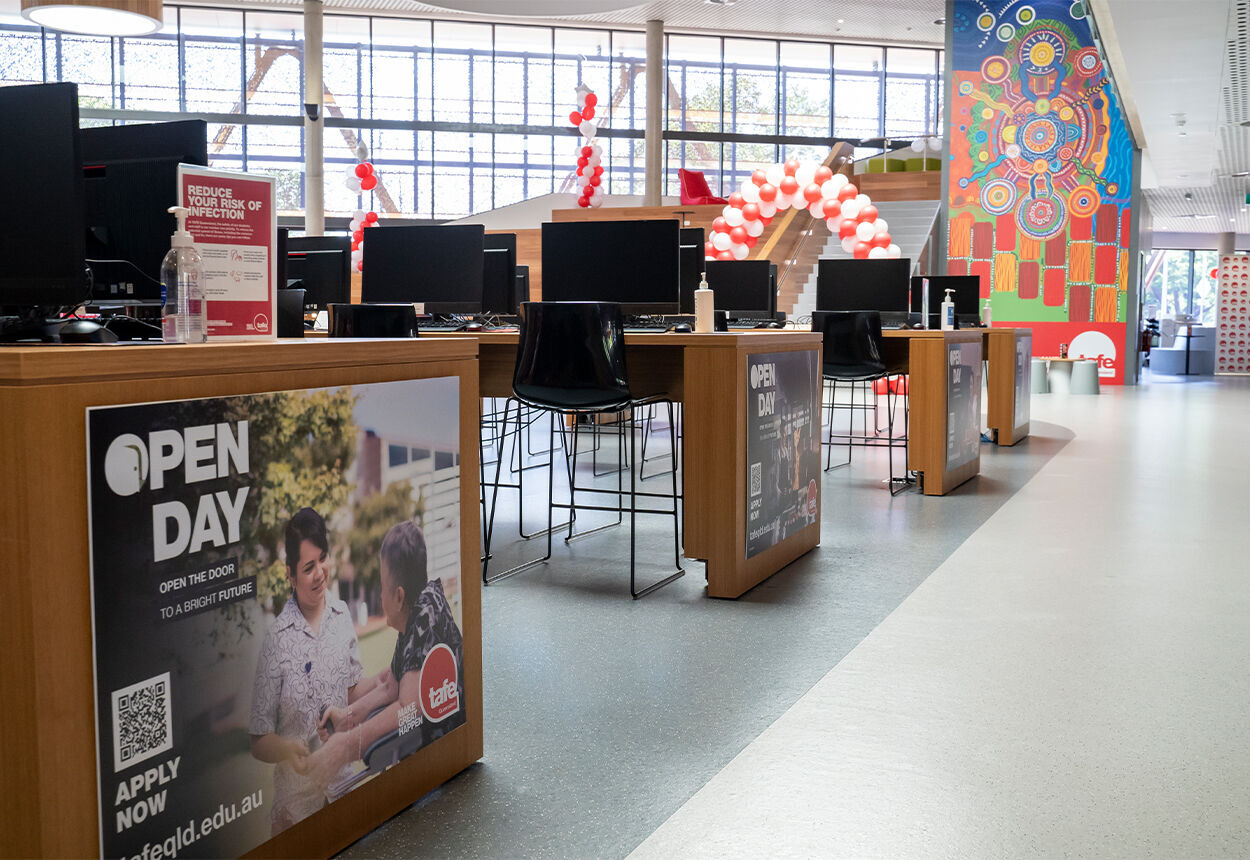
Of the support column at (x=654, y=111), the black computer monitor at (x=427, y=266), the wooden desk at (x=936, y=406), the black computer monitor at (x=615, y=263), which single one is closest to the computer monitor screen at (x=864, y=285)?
the wooden desk at (x=936, y=406)

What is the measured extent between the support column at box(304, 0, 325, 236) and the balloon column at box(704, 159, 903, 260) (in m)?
6.79

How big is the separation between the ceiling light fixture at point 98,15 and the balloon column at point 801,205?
241 inches

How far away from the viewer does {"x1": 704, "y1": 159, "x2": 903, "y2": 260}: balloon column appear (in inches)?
412

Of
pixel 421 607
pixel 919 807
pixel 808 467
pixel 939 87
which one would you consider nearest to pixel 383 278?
pixel 808 467

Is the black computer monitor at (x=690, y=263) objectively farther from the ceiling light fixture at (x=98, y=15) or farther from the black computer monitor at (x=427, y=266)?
the ceiling light fixture at (x=98, y=15)

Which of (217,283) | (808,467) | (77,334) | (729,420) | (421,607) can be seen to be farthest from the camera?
(808,467)

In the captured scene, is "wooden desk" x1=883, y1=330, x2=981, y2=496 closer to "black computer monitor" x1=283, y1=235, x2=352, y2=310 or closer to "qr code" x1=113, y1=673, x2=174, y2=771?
"black computer monitor" x1=283, y1=235, x2=352, y2=310

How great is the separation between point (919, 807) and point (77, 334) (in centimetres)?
176

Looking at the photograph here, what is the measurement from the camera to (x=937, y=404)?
218 inches

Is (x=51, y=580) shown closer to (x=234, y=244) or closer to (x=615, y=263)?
(x=234, y=244)

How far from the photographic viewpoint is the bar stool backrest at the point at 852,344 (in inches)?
235

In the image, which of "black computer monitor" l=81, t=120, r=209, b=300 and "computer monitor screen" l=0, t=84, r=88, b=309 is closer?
"computer monitor screen" l=0, t=84, r=88, b=309

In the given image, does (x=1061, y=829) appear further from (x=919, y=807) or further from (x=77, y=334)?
(x=77, y=334)

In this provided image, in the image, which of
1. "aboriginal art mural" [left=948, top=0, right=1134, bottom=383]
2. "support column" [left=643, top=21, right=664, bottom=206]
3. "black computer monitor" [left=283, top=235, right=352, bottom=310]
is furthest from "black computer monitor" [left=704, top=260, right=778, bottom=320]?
"support column" [left=643, top=21, right=664, bottom=206]
